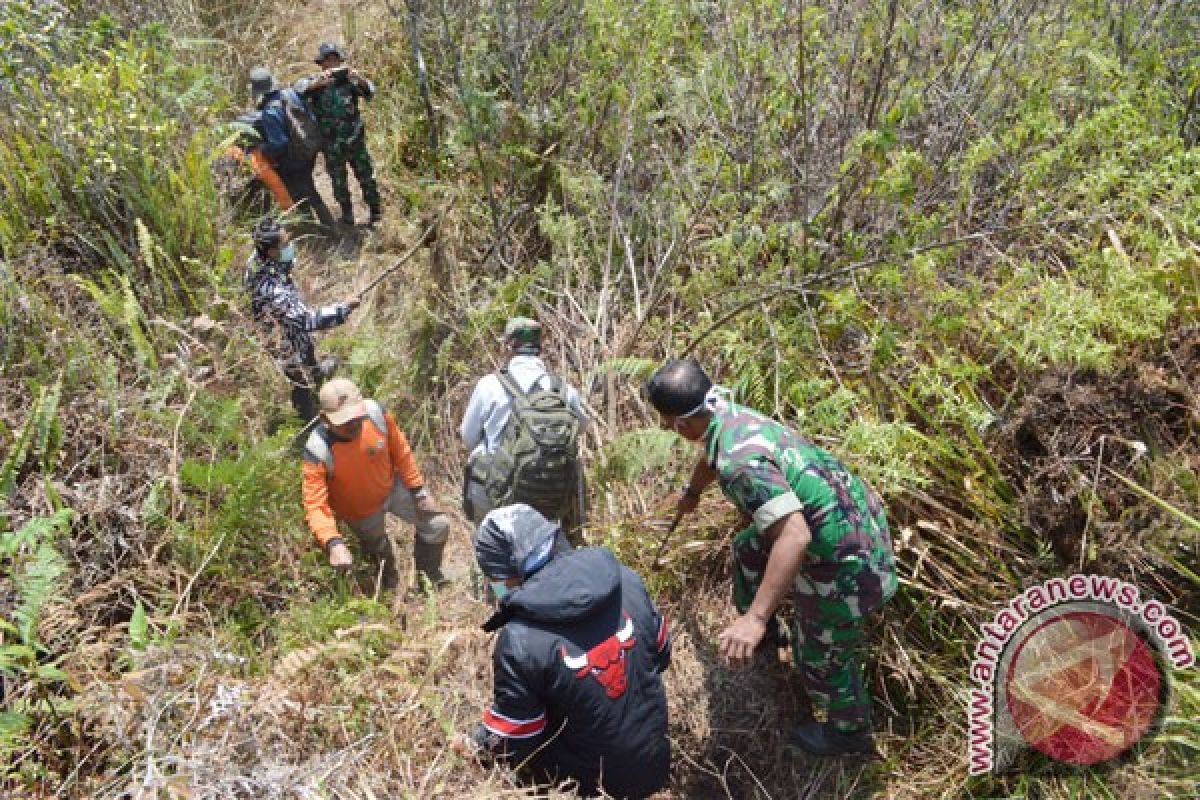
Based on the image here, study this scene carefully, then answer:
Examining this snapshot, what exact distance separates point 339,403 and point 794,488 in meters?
2.44

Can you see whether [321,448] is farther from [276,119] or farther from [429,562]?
[276,119]

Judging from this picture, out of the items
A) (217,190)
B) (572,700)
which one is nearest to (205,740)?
(572,700)

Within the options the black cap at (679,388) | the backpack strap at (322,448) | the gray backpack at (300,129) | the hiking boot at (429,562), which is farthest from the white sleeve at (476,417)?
the gray backpack at (300,129)

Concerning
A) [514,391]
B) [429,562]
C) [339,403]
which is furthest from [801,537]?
[429,562]

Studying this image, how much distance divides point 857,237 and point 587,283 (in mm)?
1938

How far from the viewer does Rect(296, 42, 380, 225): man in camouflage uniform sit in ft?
22.9

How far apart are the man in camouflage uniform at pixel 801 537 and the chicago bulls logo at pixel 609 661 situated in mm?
385

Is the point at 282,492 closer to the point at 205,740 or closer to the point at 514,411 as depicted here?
the point at 514,411

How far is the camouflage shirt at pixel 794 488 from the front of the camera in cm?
327

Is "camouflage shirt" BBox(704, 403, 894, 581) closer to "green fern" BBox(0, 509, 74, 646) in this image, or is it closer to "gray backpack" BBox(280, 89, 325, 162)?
"green fern" BBox(0, 509, 74, 646)

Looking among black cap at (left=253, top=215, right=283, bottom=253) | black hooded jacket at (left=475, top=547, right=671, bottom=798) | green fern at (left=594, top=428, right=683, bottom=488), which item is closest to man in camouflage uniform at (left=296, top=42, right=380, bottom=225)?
black cap at (left=253, top=215, right=283, bottom=253)

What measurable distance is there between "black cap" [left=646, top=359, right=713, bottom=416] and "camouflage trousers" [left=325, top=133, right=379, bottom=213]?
484 cm

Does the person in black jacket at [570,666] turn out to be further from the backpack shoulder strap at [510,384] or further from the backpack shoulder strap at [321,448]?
the backpack shoulder strap at [321,448]

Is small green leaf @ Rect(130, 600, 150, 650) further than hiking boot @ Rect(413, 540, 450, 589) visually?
No
